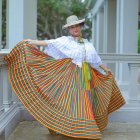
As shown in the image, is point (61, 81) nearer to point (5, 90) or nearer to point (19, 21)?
point (5, 90)

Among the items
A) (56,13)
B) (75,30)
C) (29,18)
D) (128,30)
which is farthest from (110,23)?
(56,13)

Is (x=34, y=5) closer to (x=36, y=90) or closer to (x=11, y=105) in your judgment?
(x=11, y=105)

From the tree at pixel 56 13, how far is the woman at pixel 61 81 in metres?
27.7

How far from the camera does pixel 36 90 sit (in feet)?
15.5

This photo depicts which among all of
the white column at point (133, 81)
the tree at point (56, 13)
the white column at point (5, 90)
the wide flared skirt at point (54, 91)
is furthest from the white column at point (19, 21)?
the tree at point (56, 13)

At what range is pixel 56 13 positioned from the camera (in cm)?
3656

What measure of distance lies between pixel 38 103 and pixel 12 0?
2.17m

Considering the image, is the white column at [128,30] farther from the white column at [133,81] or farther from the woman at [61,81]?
the woman at [61,81]

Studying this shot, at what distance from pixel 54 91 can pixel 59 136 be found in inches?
28.1

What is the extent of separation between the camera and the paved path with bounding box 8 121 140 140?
16.9ft

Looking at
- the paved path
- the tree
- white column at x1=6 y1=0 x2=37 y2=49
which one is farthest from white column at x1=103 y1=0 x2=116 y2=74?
the tree

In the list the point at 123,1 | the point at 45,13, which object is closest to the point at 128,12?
the point at 123,1

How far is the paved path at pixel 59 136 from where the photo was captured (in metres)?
5.16

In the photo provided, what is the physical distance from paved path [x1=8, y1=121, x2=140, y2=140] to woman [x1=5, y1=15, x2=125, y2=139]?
19.2 inches
